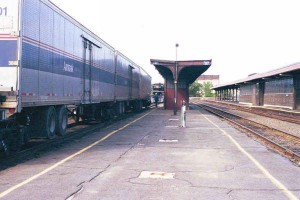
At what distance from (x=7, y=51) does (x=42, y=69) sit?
2101 mm

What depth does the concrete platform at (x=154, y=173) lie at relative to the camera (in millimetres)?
6906

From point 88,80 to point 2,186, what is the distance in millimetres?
11647

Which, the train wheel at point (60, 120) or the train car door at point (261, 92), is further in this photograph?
the train car door at point (261, 92)

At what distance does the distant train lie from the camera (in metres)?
10.2

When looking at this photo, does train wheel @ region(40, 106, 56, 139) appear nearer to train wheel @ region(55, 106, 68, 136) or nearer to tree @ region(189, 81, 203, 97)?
train wheel @ region(55, 106, 68, 136)

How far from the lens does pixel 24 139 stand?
12.0m

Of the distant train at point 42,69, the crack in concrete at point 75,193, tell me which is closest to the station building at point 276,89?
the distant train at point 42,69

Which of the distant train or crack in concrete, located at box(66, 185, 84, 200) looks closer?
crack in concrete, located at box(66, 185, 84, 200)

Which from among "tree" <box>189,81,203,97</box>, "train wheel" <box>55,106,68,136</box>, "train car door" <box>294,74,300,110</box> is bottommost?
"train wheel" <box>55,106,68,136</box>

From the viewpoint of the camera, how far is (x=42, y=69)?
40.5 feet

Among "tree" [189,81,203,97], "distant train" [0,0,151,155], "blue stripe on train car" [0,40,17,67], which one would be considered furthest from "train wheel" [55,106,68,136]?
"tree" [189,81,203,97]

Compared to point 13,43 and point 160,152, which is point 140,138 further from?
point 13,43

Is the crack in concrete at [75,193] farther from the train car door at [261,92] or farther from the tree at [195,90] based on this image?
the tree at [195,90]

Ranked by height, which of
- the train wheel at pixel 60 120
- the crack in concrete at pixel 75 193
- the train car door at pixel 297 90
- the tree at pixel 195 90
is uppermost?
the tree at pixel 195 90
